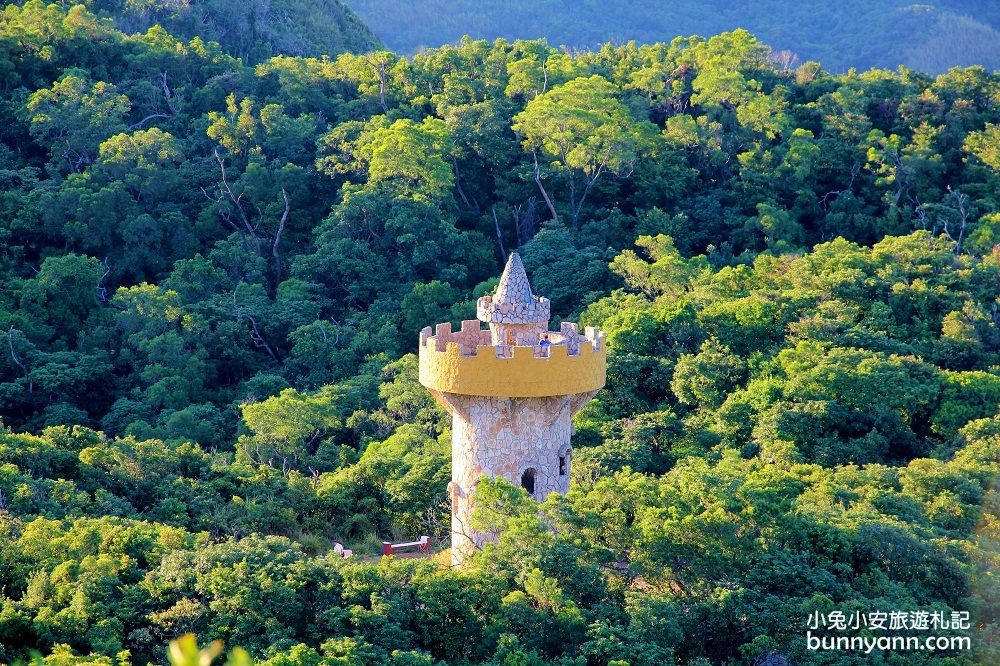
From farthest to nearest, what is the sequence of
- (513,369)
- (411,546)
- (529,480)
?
(411,546), (529,480), (513,369)

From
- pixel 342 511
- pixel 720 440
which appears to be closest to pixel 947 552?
pixel 720 440

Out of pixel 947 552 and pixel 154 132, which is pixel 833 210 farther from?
pixel 947 552

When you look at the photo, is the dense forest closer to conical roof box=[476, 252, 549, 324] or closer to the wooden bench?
the wooden bench

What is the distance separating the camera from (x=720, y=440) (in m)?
35.7

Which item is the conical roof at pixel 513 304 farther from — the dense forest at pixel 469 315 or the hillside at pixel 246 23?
the hillside at pixel 246 23

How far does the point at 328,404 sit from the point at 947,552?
647 inches

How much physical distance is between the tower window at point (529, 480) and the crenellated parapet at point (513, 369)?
1460 mm

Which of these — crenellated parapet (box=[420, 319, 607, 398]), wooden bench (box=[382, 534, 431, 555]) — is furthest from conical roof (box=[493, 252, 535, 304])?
wooden bench (box=[382, 534, 431, 555])

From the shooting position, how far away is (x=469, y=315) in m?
44.8

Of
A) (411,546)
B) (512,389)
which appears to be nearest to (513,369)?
(512,389)

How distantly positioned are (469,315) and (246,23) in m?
29.6

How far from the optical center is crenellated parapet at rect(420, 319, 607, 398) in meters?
24.0

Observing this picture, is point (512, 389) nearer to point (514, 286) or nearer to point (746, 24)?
point (514, 286)

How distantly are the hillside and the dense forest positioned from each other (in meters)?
2.35
